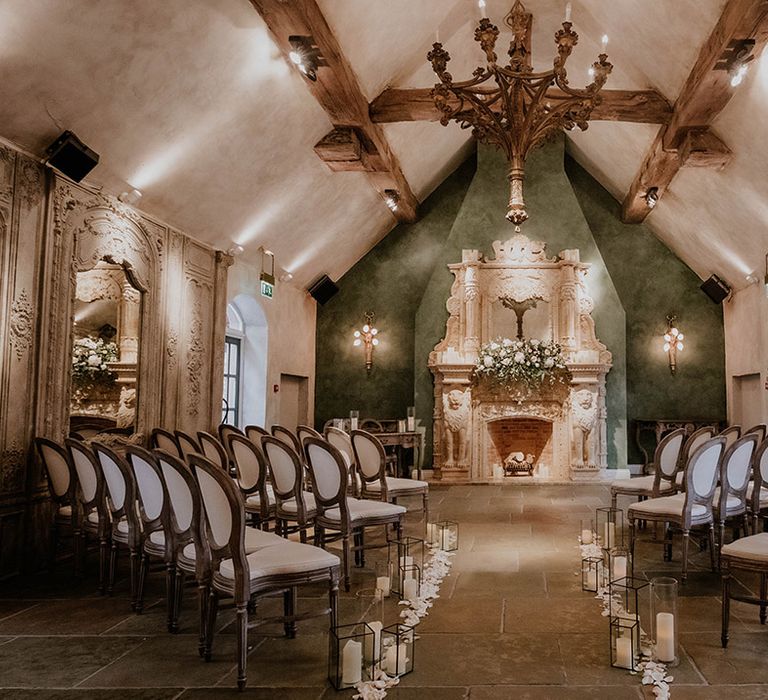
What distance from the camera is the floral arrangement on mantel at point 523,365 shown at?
10055 millimetres

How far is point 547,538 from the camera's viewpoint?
5961mm

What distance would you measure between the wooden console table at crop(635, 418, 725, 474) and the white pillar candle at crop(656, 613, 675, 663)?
763 centimetres

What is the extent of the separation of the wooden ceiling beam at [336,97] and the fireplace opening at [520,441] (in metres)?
4.11

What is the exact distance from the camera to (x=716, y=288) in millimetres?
10211

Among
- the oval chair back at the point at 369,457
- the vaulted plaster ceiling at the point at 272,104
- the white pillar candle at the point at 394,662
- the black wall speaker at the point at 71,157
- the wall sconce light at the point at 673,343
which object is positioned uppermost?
the vaulted plaster ceiling at the point at 272,104

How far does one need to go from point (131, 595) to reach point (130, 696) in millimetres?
1482

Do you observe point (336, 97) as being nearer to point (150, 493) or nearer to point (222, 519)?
point (150, 493)

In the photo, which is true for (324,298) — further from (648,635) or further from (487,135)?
(648,635)

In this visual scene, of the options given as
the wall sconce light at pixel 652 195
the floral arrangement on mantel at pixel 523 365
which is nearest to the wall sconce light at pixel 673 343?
the floral arrangement on mantel at pixel 523 365

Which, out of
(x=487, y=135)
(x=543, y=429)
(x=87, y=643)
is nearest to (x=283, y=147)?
(x=487, y=135)

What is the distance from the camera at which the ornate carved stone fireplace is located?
10289 millimetres

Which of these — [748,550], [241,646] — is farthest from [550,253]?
[241,646]

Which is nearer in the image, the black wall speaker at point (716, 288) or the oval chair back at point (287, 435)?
the oval chair back at point (287, 435)

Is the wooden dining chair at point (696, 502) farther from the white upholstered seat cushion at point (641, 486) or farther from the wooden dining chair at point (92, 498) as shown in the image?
the wooden dining chair at point (92, 498)
